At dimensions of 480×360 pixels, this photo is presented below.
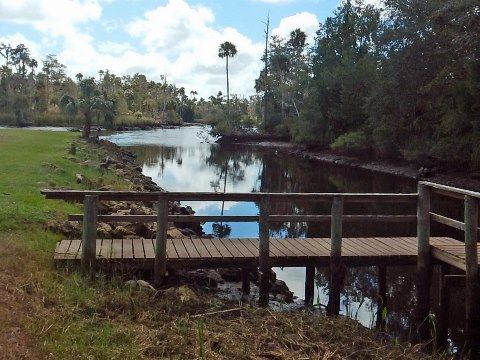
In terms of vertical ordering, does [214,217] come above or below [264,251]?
above

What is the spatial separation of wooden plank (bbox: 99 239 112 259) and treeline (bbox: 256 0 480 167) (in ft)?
65.3

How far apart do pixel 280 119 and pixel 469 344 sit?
6084cm

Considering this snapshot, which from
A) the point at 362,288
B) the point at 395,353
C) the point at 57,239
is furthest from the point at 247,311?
the point at 362,288

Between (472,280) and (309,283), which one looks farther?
(309,283)

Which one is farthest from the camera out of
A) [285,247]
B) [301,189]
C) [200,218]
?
[301,189]

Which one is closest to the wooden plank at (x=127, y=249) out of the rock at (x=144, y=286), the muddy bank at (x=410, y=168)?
the rock at (x=144, y=286)

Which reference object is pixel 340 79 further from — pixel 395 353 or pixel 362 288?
pixel 395 353

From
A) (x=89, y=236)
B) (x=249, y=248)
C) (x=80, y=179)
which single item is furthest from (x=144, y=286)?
(x=80, y=179)

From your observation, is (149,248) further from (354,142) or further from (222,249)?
(354,142)

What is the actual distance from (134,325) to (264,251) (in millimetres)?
2743

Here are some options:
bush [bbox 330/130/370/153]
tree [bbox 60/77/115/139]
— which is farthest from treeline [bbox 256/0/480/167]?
tree [bbox 60/77/115/139]

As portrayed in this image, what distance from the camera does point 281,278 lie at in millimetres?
11289

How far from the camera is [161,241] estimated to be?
24.8 feet

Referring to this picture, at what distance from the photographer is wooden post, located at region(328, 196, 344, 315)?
26.2 feet
